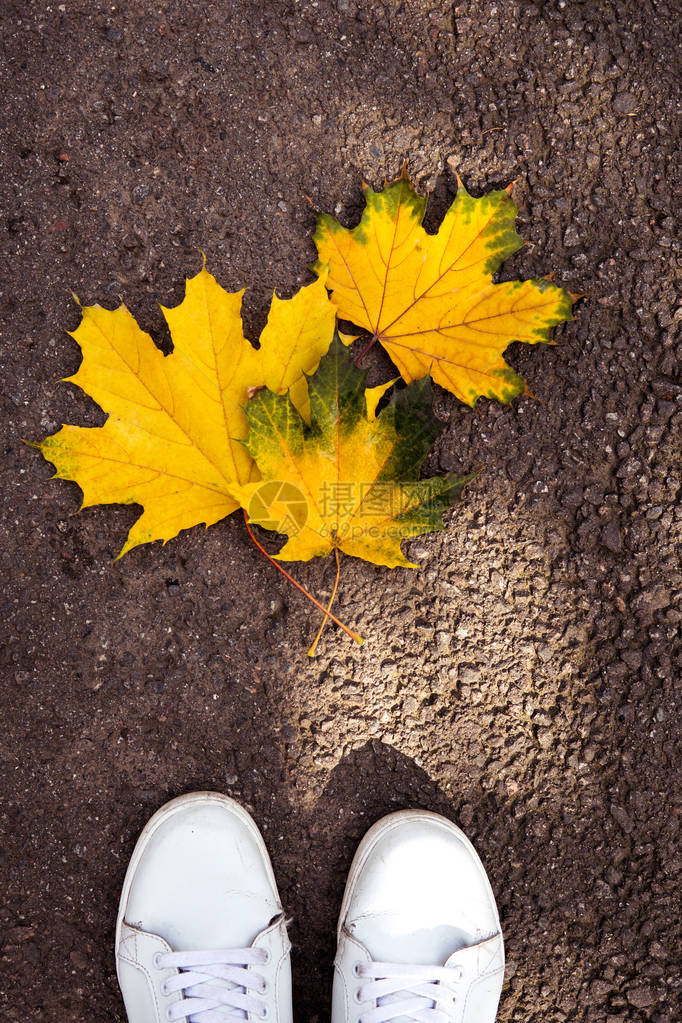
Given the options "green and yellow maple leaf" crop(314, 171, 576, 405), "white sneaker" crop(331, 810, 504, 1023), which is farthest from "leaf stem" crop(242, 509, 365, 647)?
"green and yellow maple leaf" crop(314, 171, 576, 405)

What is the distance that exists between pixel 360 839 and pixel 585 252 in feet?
4.82

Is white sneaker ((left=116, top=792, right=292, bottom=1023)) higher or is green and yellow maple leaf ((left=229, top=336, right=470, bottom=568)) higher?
green and yellow maple leaf ((left=229, top=336, right=470, bottom=568))

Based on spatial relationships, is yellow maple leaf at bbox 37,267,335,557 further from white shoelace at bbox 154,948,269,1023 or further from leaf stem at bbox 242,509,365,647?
white shoelace at bbox 154,948,269,1023

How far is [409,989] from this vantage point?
1638 mm

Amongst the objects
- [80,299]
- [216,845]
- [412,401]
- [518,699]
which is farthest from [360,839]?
[80,299]

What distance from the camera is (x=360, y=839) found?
1.69 metres

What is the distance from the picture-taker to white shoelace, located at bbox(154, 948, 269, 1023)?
1637mm

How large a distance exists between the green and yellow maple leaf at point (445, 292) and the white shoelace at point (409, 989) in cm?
128

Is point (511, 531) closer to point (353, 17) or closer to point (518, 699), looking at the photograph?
point (518, 699)

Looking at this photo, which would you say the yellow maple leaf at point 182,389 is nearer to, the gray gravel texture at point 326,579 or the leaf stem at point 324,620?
the gray gravel texture at point 326,579

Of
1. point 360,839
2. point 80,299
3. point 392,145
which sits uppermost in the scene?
point 392,145

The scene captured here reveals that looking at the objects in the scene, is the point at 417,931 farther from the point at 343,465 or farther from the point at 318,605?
the point at 343,465

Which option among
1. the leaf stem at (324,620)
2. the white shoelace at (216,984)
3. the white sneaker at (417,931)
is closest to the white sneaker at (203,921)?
the white shoelace at (216,984)

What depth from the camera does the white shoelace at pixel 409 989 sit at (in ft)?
5.35
